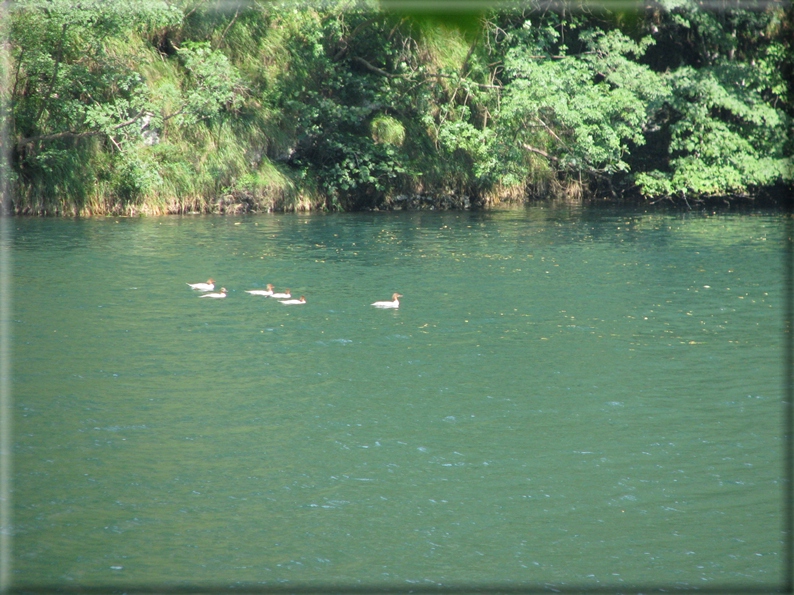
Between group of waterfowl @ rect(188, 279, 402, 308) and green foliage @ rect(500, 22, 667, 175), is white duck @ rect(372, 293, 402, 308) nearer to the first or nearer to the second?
group of waterfowl @ rect(188, 279, 402, 308)

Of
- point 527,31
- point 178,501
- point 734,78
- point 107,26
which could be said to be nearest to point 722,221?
point 734,78

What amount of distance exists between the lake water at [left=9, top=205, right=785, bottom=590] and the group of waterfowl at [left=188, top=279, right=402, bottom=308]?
0.79ft

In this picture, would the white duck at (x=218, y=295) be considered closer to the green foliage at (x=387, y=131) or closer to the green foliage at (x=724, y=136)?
the green foliage at (x=387, y=131)

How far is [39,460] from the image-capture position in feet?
29.1

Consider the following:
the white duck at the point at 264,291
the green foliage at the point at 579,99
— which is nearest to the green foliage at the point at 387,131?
the green foliage at the point at 579,99

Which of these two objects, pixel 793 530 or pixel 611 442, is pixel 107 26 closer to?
pixel 611 442

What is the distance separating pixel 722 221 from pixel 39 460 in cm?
2221

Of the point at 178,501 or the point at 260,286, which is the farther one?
the point at 260,286

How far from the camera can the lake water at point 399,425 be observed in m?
7.11

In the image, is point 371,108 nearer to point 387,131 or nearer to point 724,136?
point 387,131

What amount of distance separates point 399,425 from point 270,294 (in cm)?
707

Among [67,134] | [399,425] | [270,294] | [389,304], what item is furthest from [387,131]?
[399,425]

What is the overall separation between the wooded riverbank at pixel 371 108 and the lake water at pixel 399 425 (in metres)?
7.58

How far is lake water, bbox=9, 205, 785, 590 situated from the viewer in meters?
7.11
